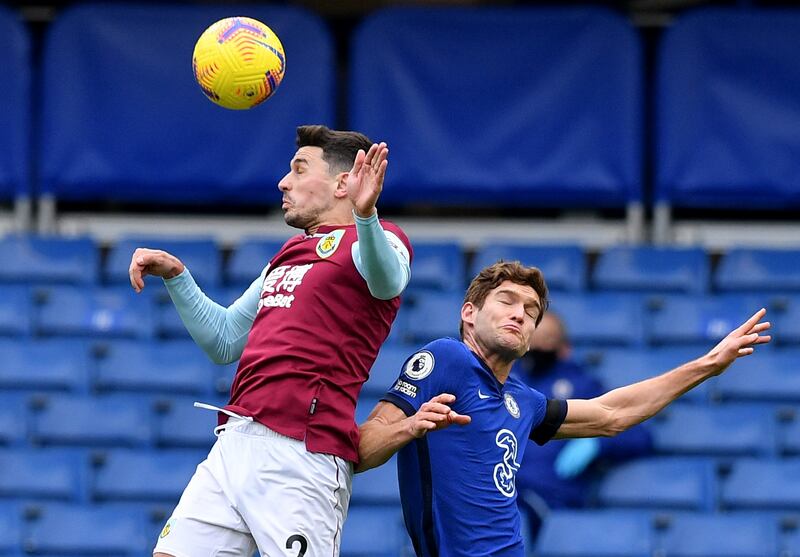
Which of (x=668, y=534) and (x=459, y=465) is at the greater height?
(x=459, y=465)

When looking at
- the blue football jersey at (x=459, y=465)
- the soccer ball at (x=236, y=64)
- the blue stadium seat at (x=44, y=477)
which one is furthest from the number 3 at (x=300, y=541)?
the blue stadium seat at (x=44, y=477)

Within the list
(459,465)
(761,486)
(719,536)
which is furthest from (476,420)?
(761,486)

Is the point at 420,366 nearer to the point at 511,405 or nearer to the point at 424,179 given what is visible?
the point at 511,405

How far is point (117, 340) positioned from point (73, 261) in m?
0.72

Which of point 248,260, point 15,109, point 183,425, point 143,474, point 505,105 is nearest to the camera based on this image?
point 143,474

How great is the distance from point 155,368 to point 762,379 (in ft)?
11.9

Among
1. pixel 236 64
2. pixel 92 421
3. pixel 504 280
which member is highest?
pixel 236 64

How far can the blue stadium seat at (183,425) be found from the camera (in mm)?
8672

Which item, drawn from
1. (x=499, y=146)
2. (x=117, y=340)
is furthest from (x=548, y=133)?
(x=117, y=340)

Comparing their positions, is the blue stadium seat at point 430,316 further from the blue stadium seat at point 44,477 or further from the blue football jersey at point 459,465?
the blue football jersey at point 459,465

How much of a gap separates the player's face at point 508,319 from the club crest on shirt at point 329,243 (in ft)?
1.90

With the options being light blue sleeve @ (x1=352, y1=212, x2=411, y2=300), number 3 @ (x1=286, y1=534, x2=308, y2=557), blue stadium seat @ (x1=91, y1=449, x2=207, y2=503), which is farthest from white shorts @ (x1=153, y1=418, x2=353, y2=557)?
blue stadium seat @ (x1=91, y1=449, x2=207, y2=503)

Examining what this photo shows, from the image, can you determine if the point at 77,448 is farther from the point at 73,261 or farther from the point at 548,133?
the point at 548,133

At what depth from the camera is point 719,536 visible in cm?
792
